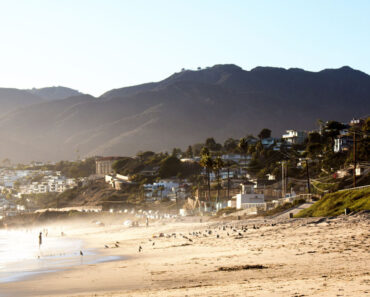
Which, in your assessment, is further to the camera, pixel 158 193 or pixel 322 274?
pixel 158 193

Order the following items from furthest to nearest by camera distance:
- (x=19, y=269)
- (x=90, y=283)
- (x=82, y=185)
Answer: (x=82, y=185), (x=19, y=269), (x=90, y=283)

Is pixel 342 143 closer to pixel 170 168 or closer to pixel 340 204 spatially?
pixel 170 168

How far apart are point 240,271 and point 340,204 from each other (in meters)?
26.5

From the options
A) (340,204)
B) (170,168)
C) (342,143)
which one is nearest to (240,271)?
(340,204)

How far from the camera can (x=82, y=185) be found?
181 meters

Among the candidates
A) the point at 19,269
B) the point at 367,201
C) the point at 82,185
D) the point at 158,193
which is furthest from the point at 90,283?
the point at 82,185

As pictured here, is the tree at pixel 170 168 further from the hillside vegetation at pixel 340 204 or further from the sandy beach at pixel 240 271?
the sandy beach at pixel 240 271

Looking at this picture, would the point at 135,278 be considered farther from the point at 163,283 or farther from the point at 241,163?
the point at 241,163

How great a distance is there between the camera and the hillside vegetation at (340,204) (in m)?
40.3

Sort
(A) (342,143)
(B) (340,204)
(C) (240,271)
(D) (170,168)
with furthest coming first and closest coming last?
(D) (170,168) < (A) (342,143) < (B) (340,204) < (C) (240,271)

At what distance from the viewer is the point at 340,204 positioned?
4394cm

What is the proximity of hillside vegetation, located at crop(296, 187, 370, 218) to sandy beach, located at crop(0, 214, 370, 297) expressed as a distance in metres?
9.33

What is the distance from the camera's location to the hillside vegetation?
4026cm

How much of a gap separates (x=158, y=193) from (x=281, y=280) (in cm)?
11515
